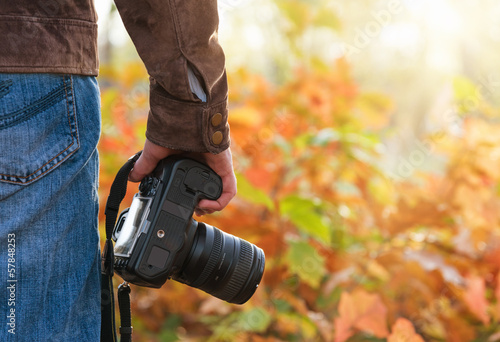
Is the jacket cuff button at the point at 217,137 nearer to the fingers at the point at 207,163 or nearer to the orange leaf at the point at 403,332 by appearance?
the fingers at the point at 207,163

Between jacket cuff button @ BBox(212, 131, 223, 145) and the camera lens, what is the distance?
0.26m

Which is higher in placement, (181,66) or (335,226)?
(181,66)

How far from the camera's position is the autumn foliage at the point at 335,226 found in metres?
2.05

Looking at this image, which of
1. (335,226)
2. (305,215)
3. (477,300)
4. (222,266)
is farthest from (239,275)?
(335,226)

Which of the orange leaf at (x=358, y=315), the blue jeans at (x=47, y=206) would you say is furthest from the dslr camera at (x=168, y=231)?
the orange leaf at (x=358, y=315)

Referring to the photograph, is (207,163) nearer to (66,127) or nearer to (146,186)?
(146,186)

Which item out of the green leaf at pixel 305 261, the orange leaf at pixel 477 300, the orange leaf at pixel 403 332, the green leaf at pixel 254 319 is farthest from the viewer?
the green leaf at pixel 305 261

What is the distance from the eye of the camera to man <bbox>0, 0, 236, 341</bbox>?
102 cm

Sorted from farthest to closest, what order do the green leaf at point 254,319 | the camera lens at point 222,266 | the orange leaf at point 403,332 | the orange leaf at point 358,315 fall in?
the green leaf at point 254,319
the orange leaf at point 358,315
the orange leaf at point 403,332
the camera lens at point 222,266

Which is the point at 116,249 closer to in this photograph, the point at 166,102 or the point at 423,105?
the point at 166,102

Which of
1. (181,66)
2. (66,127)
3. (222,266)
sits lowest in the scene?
(222,266)

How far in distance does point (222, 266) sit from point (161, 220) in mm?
226

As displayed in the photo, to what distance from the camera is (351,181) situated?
267 cm

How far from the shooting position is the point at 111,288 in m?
1.22
